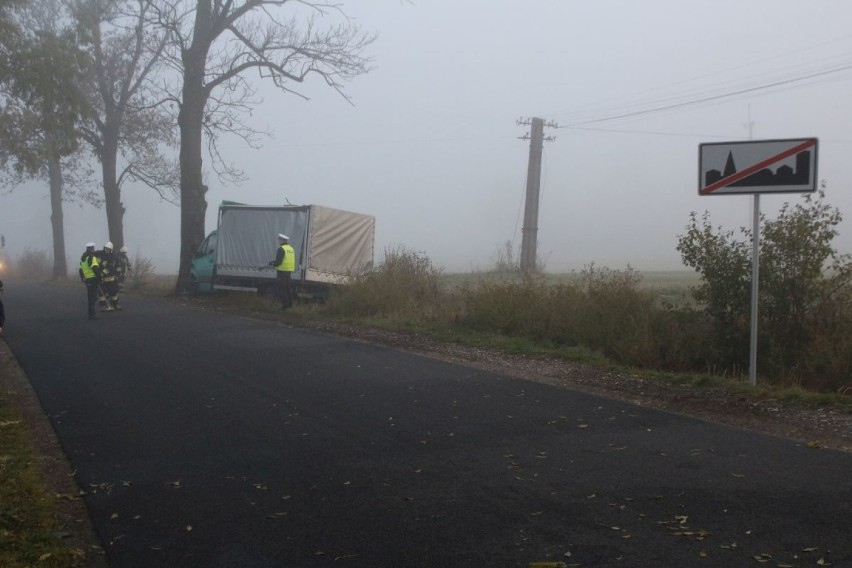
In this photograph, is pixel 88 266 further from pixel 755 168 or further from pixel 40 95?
pixel 755 168

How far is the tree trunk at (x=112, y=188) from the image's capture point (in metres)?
36.4

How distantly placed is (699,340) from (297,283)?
13062 mm

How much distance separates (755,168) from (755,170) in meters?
0.02

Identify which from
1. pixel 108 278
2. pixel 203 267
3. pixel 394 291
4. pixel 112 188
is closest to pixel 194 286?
pixel 203 267

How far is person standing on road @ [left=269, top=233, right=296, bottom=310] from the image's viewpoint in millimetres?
21078

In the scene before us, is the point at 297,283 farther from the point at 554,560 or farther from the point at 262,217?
the point at 554,560

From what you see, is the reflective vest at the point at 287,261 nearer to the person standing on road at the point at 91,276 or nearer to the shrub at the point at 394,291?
the shrub at the point at 394,291

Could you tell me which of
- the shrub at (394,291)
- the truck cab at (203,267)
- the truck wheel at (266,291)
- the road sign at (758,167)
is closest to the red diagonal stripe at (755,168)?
the road sign at (758,167)

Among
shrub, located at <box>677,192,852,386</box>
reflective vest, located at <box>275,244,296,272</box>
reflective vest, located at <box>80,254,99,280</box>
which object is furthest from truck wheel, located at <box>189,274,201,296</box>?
shrub, located at <box>677,192,852,386</box>

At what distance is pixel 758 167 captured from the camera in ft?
30.7

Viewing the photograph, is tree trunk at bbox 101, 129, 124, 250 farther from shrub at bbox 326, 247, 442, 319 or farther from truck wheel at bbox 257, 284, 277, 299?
shrub at bbox 326, 247, 442, 319

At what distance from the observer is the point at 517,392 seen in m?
9.52

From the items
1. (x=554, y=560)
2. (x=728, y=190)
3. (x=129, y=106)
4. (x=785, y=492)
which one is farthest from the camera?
(x=129, y=106)

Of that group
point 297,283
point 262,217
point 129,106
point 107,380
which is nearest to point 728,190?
point 107,380
